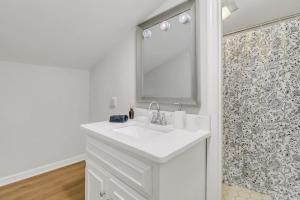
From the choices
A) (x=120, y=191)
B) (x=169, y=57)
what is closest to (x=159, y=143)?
(x=120, y=191)

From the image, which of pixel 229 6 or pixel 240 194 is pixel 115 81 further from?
pixel 240 194

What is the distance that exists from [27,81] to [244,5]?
2.34m

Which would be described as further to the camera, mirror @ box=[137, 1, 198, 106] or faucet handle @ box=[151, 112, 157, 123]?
faucet handle @ box=[151, 112, 157, 123]

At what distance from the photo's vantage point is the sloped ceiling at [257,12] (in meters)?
1.10

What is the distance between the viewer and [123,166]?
92 centimetres

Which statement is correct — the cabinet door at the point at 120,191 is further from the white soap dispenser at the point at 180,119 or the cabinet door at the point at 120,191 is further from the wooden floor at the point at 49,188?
the wooden floor at the point at 49,188

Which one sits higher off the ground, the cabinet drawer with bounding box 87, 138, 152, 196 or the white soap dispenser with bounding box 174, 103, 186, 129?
the white soap dispenser with bounding box 174, 103, 186, 129

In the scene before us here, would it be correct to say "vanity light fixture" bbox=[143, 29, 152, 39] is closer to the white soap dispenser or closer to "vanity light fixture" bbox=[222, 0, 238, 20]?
"vanity light fixture" bbox=[222, 0, 238, 20]

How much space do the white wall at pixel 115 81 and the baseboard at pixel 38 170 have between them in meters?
0.64

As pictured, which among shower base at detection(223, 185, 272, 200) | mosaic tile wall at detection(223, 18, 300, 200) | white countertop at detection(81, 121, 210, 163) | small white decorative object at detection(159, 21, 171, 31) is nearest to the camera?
white countertop at detection(81, 121, 210, 163)

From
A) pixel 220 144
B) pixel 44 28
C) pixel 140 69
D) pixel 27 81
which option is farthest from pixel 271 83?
pixel 27 81

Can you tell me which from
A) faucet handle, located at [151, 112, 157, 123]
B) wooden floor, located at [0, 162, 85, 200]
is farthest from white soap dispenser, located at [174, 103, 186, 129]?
wooden floor, located at [0, 162, 85, 200]

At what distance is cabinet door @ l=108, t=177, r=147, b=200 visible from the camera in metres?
0.86

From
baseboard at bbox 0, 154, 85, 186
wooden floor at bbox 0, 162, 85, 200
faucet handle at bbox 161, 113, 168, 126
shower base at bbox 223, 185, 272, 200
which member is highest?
faucet handle at bbox 161, 113, 168, 126
